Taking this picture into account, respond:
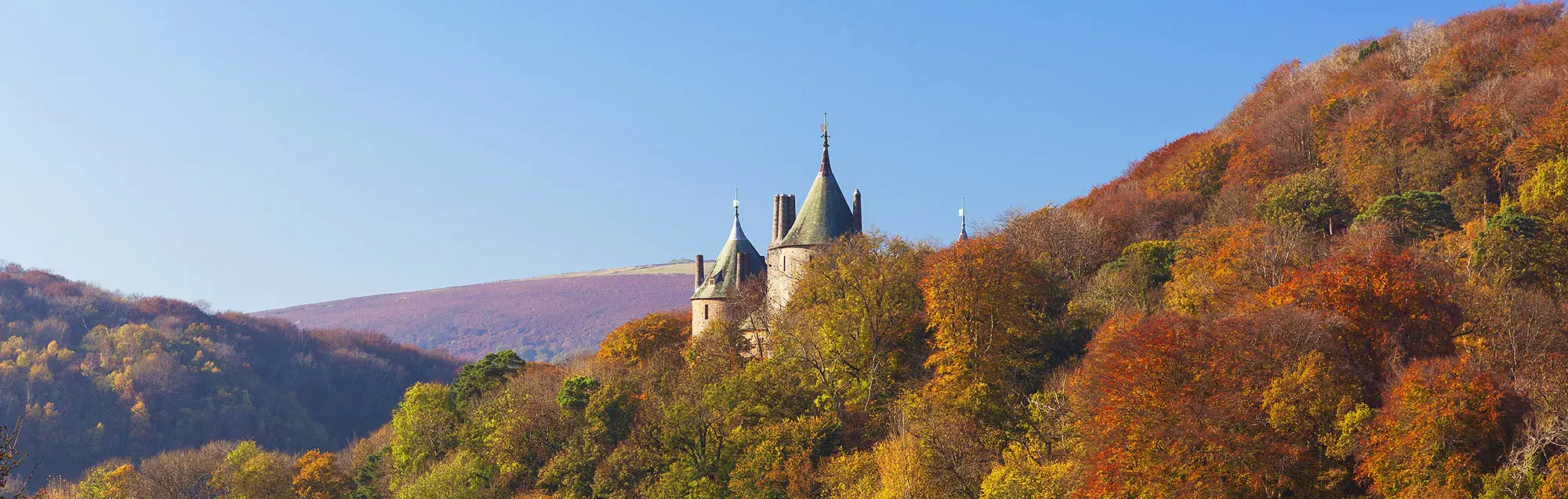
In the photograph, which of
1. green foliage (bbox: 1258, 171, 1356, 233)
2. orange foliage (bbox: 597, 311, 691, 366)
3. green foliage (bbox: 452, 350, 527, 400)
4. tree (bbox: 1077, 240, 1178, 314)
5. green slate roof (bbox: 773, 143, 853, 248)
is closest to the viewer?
tree (bbox: 1077, 240, 1178, 314)

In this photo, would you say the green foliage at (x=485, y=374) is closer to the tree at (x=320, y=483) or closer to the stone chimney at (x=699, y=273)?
the tree at (x=320, y=483)

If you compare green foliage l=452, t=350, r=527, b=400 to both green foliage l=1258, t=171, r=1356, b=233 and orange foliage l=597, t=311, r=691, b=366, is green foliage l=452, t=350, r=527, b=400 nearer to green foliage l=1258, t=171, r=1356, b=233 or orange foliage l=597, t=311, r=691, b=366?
orange foliage l=597, t=311, r=691, b=366

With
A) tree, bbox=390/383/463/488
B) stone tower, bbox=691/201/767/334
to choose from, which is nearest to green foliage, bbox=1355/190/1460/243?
stone tower, bbox=691/201/767/334

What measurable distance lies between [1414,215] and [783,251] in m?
24.6

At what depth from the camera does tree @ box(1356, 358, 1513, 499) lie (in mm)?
30531

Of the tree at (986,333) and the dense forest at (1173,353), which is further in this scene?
the tree at (986,333)

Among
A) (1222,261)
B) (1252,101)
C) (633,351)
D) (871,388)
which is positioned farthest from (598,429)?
(1252,101)

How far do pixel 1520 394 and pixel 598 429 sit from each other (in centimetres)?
3133

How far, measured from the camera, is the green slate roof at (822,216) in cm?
5862

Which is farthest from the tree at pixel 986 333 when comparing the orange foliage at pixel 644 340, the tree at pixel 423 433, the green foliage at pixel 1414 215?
the tree at pixel 423 433

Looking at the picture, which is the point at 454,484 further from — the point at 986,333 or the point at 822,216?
the point at 986,333

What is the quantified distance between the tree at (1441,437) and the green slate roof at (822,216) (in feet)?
96.8

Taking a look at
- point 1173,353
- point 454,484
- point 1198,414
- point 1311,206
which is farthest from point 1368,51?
point 454,484

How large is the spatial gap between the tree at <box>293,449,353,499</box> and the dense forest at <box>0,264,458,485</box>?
249ft
